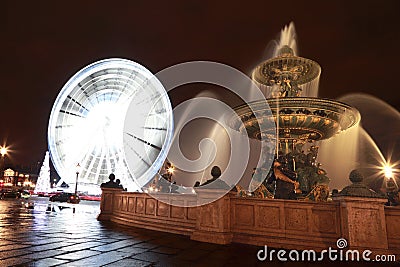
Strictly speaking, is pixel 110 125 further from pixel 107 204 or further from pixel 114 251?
pixel 114 251

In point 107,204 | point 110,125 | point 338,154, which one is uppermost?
point 110,125

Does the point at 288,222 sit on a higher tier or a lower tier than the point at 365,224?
lower

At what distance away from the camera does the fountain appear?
10073mm

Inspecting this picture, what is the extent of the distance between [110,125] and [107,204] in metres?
33.8

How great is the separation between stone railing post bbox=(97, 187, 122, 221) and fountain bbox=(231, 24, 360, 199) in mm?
6381

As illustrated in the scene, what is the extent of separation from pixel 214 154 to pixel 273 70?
11429mm

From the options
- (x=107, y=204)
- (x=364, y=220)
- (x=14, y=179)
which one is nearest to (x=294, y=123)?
→ (x=364, y=220)

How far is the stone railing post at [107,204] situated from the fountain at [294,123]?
638 cm

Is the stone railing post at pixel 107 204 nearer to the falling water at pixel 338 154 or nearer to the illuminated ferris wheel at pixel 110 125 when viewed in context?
the falling water at pixel 338 154

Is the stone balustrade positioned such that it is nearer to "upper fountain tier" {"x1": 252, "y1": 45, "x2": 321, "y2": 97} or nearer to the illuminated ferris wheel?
"upper fountain tier" {"x1": 252, "y1": 45, "x2": 321, "y2": 97}

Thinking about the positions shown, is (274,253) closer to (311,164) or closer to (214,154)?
(311,164)

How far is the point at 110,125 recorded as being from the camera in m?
45.0

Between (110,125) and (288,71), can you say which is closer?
(288,71)

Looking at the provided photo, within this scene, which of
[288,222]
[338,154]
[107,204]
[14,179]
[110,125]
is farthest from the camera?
[14,179]
